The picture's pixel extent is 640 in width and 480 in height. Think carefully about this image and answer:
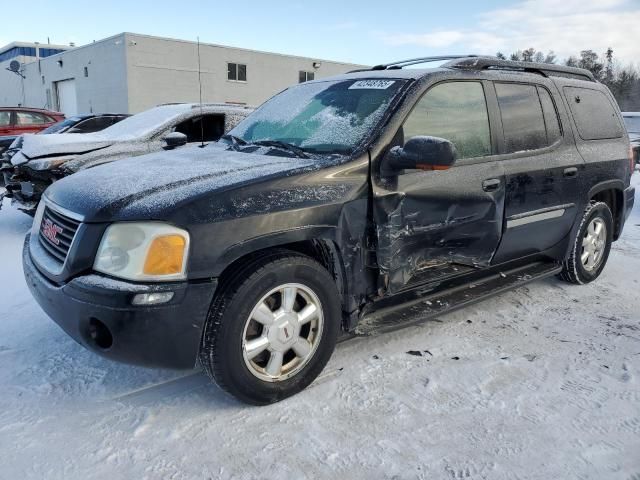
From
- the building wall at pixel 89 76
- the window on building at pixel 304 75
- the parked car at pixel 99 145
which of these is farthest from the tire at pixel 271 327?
the window on building at pixel 304 75

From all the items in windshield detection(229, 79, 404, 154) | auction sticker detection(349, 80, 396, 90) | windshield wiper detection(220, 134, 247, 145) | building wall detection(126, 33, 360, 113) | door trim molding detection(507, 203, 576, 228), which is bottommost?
door trim molding detection(507, 203, 576, 228)

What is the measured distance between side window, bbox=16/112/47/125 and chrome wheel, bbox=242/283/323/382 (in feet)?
42.8

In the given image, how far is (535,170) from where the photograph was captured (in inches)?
151

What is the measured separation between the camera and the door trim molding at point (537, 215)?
12.3 ft

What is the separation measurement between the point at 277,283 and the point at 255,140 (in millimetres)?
1372

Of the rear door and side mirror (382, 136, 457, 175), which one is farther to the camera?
the rear door

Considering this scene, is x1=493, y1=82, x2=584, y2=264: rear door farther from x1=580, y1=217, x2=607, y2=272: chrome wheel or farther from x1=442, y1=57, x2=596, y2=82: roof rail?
x1=580, y1=217, x2=607, y2=272: chrome wheel

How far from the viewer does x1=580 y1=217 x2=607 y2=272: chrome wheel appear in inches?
186

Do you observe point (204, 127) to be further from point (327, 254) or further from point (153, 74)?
point (153, 74)

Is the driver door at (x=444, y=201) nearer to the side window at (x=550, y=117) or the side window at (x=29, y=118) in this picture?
the side window at (x=550, y=117)

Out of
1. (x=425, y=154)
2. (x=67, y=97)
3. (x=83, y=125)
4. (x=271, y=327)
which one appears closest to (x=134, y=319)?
(x=271, y=327)

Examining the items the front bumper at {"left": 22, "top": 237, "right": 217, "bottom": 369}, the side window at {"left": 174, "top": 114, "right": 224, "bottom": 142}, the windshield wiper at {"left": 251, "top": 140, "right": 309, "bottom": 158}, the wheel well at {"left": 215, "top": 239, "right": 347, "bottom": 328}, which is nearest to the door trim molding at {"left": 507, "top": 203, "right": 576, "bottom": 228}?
the wheel well at {"left": 215, "top": 239, "right": 347, "bottom": 328}

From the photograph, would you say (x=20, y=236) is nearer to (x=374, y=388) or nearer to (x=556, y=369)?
(x=374, y=388)

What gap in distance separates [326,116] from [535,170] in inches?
62.2
